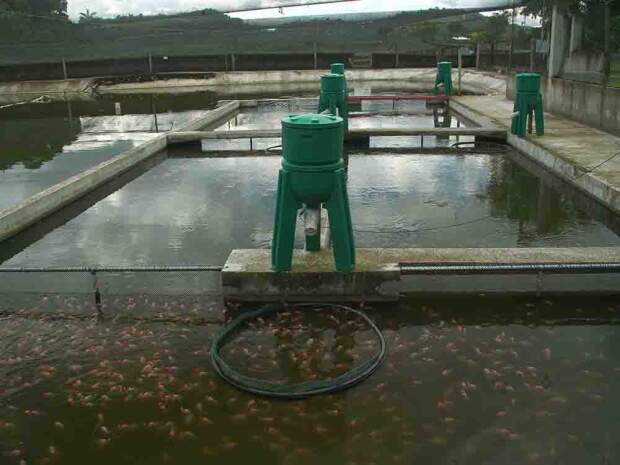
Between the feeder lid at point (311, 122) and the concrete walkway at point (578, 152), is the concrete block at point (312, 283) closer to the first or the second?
the feeder lid at point (311, 122)

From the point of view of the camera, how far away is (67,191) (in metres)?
9.05

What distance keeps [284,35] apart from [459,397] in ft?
147

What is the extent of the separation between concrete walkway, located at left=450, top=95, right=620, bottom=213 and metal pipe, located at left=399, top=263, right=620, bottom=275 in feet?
10.4

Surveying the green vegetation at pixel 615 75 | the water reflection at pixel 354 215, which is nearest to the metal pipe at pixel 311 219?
the water reflection at pixel 354 215

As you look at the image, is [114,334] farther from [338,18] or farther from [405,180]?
[338,18]

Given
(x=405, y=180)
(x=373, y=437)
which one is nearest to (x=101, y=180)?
(x=405, y=180)

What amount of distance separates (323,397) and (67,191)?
648cm

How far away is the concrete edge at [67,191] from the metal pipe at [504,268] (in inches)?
202

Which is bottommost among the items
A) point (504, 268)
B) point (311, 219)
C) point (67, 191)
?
point (504, 268)

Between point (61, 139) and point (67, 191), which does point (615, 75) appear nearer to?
point (67, 191)

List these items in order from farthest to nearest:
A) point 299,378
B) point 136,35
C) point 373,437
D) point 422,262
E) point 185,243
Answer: point 136,35 → point 185,243 → point 422,262 → point 299,378 → point 373,437

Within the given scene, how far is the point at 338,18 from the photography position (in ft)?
146

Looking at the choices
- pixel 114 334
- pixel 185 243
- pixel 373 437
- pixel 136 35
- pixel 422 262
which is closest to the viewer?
pixel 373 437

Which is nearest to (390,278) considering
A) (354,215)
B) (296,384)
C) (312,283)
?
(312,283)
